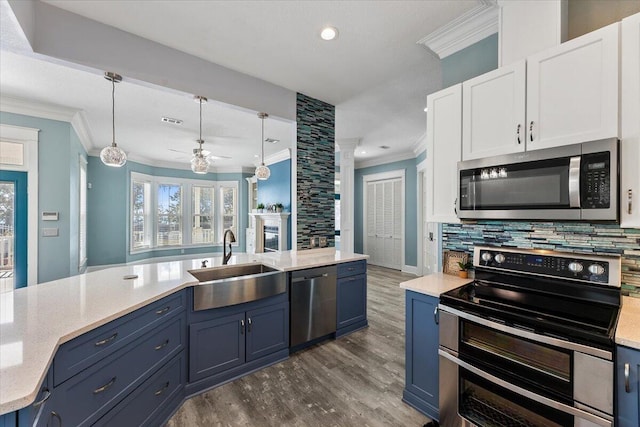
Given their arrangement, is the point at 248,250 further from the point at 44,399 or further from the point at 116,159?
the point at 44,399

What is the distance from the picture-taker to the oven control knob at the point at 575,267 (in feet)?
5.23

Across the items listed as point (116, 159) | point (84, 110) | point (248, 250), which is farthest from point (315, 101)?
point (248, 250)

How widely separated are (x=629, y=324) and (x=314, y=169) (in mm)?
2998

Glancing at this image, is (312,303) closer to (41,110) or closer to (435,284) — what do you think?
(435,284)

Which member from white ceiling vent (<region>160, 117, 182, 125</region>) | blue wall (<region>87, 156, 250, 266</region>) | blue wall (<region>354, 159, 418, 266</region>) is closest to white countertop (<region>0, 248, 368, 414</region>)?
white ceiling vent (<region>160, 117, 182, 125</region>)

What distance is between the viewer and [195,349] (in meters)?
2.13

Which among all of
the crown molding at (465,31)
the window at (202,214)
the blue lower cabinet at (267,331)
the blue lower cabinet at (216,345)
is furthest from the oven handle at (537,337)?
the window at (202,214)

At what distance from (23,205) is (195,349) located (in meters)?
3.57

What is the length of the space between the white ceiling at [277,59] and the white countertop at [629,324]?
7.09ft

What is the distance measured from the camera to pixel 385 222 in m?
7.17

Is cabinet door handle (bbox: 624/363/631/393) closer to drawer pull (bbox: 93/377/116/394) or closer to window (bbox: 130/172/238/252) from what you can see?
drawer pull (bbox: 93/377/116/394)

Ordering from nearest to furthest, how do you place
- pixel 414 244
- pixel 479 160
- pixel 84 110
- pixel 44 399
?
pixel 44 399, pixel 479 160, pixel 84 110, pixel 414 244

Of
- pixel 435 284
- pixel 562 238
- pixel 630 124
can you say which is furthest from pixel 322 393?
pixel 630 124

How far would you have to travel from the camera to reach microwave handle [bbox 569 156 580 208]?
4.69 ft
